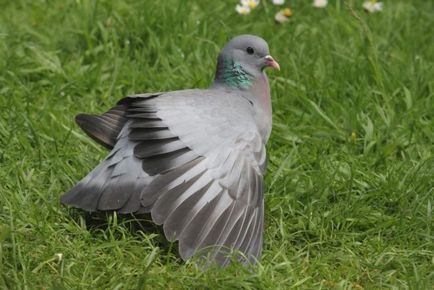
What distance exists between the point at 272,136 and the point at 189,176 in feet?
3.88

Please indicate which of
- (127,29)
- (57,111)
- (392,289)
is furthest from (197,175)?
(127,29)

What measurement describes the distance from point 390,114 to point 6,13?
2.52 metres

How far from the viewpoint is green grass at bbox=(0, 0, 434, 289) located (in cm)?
411

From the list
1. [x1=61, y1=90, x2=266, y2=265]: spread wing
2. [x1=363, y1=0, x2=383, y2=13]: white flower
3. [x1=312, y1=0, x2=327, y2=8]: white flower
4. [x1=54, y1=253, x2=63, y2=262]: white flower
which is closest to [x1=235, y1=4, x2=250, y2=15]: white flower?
[x1=312, y1=0, x2=327, y2=8]: white flower

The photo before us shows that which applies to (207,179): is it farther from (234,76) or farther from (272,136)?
Result: (272,136)

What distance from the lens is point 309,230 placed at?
4559mm

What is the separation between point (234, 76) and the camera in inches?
198

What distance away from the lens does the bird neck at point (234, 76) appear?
5016 mm

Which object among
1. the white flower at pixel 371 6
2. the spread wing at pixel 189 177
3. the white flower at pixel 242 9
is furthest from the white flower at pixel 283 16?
the spread wing at pixel 189 177

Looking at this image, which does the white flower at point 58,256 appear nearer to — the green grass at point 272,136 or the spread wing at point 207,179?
the green grass at point 272,136

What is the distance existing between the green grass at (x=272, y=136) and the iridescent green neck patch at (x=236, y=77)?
42 centimetres

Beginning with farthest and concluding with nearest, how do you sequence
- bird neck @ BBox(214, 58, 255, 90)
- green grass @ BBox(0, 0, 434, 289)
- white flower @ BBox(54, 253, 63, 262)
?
bird neck @ BBox(214, 58, 255, 90)
green grass @ BBox(0, 0, 434, 289)
white flower @ BBox(54, 253, 63, 262)

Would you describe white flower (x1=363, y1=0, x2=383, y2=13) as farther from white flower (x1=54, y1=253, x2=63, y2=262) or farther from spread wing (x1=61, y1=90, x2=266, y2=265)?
white flower (x1=54, y1=253, x2=63, y2=262)

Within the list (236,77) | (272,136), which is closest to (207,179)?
(236,77)
